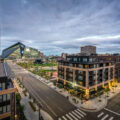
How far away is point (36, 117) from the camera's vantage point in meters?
26.2

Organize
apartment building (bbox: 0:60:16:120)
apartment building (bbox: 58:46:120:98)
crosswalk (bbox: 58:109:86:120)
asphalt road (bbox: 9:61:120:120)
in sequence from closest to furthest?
apartment building (bbox: 0:60:16:120), crosswalk (bbox: 58:109:86:120), asphalt road (bbox: 9:61:120:120), apartment building (bbox: 58:46:120:98)

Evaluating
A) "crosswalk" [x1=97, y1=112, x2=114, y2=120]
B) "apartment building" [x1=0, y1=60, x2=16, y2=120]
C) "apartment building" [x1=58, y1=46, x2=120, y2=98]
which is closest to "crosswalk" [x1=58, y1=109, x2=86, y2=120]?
"crosswalk" [x1=97, y1=112, x2=114, y2=120]

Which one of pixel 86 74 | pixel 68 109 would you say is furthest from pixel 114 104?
pixel 68 109

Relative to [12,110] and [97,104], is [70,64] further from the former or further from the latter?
[12,110]

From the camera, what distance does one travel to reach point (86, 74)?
3841 cm

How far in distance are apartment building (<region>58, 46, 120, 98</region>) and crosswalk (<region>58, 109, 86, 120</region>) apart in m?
11.3

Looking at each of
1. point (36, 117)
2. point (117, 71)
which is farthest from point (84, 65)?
point (117, 71)

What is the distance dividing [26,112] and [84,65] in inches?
1204

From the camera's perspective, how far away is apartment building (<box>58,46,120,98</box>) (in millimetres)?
39156

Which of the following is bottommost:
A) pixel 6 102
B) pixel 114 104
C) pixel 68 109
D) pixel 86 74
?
Result: pixel 114 104

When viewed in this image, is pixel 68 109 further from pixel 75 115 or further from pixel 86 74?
pixel 86 74

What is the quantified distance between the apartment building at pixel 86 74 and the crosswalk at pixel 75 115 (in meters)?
11.3

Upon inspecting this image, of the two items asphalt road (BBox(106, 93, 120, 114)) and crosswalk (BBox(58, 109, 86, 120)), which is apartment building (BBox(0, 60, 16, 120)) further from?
asphalt road (BBox(106, 93, 120, 114))

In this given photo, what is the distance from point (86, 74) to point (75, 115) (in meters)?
17.8
